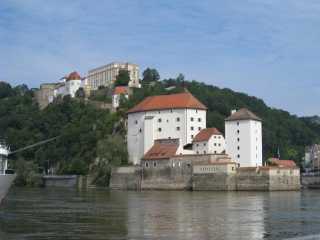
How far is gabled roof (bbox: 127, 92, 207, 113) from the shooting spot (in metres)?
92.8

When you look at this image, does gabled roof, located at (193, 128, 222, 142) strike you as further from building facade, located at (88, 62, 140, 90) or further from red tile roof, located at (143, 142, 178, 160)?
building facade, located at (88, 62, 140, 90)

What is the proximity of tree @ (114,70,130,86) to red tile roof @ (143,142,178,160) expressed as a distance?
4680 centimetres

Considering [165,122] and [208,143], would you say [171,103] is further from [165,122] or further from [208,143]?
[208,143]

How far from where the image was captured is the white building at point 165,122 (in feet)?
300

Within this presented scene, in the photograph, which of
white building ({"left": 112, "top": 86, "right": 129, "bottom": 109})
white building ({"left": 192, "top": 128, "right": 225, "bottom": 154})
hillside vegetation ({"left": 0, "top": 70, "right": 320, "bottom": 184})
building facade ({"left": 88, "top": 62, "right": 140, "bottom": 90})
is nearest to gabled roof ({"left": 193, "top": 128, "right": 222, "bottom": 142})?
white building ({"left": 192, "top": 128, "right": 225, "bottom": 154})

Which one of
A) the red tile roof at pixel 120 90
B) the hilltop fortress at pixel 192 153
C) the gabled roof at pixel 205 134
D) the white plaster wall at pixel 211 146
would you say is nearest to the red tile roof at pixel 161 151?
the hilltop fortress at pixel 192 153

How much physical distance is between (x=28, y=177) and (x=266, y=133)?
51604 mm

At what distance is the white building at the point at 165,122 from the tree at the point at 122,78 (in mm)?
40974

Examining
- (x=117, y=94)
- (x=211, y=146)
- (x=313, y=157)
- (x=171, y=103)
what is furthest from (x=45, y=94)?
(x=211, y=146)

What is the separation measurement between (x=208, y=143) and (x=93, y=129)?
28.1m

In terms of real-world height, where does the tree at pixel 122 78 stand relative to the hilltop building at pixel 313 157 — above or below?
above

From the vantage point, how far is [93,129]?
108m

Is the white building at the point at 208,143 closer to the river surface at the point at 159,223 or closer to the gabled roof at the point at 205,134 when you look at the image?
the gabled roof at the point at 205,134

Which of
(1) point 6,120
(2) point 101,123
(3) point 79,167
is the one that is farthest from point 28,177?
(1) point 6,120
